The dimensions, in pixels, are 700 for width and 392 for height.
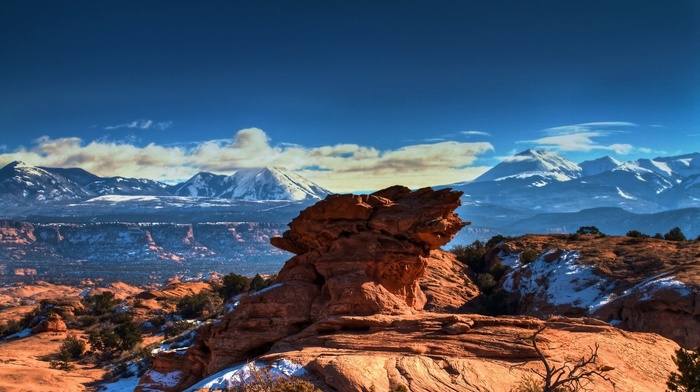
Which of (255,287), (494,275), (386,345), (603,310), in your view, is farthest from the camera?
(255,287)

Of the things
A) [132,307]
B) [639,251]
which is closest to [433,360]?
[639,251]

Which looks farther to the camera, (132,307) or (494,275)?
(132,307)

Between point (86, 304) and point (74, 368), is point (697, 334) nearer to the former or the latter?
point (74, 368)

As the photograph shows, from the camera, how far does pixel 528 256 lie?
5241cm

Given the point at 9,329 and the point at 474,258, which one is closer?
the point at 9,329

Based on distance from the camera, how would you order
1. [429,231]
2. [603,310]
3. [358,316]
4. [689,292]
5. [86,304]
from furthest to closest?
[86,304]
[603,310]
[689,292]
[429,231]
[358,316]

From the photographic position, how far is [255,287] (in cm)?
6241

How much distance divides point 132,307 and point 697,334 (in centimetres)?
5717

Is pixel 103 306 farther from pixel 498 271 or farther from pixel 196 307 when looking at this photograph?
pixel 498 271

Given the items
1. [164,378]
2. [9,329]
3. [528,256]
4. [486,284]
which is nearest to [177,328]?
[9,329]

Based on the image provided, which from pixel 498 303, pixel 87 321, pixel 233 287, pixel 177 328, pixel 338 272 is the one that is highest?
pixel 338 272

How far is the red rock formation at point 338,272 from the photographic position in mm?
A: 26422

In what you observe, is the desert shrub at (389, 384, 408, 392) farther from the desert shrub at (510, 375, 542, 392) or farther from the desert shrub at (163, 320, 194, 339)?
the desert shrub at (163, 320, 194, 339)

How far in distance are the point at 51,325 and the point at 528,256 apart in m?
49.1
